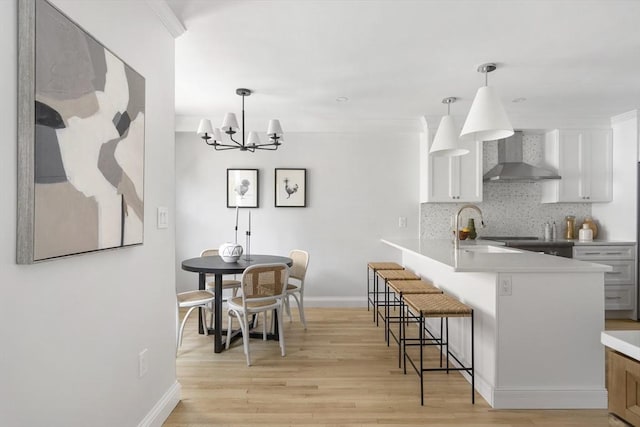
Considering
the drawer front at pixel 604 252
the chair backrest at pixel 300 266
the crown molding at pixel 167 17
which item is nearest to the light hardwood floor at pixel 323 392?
the chair backrest at pixel 300 266

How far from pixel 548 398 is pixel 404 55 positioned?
2.55m

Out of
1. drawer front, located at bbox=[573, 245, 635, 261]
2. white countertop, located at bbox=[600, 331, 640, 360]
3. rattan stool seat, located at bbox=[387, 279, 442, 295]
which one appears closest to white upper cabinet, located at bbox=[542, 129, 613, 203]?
drawer front, located at bbox=[573, 245, 635, 261]

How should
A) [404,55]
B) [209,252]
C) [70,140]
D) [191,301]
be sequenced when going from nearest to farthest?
[70,140] → [404,55] → [191,301] → [209,252]

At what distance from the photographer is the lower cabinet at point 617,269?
13.8 feet

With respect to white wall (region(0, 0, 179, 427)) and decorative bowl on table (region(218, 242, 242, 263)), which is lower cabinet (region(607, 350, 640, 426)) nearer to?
white wall (region(0, 0, 179, 427))

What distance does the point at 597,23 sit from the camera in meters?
2.31

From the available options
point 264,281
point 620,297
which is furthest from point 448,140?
point 620,297

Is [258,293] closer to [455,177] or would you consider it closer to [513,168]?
[455,177]

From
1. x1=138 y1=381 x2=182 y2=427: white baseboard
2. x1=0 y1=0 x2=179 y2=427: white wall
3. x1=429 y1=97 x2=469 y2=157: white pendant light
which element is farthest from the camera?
x1=429 y1=97 x2=469 y2=157: white pendant light

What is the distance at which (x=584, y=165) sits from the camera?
454 centimetres

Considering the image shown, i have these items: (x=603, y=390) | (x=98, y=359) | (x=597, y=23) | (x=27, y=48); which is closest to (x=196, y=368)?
(x=98, y=359)

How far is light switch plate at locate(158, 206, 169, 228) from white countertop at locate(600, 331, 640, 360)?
6.82 feet

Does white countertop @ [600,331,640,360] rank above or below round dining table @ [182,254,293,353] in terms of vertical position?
above

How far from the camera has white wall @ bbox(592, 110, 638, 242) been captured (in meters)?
4.21
